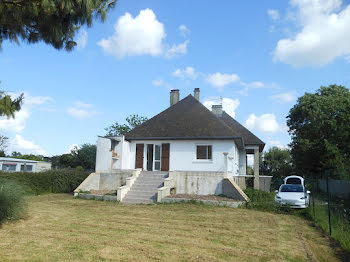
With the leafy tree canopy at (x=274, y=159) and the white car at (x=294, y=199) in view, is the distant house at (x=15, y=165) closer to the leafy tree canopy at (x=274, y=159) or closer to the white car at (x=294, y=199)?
the white car at (x=294, y=199)

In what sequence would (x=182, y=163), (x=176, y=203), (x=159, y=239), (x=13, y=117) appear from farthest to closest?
(x=182, y=163) < (x=176, y=203) < (x=13, y=117) < (x=159, y=239)

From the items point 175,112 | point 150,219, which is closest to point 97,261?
point 150,219

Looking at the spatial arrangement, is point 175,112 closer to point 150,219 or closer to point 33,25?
point 150,219

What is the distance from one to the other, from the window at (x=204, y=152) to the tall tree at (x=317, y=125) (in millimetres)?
17513

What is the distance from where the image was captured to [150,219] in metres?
9.96

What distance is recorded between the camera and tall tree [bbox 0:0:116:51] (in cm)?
671

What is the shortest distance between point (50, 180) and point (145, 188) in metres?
7.71

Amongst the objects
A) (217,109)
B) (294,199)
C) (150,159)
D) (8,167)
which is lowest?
(294,199)

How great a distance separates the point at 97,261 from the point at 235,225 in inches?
207

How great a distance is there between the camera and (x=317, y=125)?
110 ft

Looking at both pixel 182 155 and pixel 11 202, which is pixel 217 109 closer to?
pixel 182 155

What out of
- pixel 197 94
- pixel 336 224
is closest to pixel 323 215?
Result: pixel 336 224

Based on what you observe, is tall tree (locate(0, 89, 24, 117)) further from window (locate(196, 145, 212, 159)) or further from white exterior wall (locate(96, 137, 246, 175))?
window (locate(196, 145, 212, 159))

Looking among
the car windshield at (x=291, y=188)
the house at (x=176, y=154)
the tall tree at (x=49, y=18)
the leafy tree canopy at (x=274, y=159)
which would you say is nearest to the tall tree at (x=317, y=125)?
the leafy tree canopy at (x=274, y=159)
